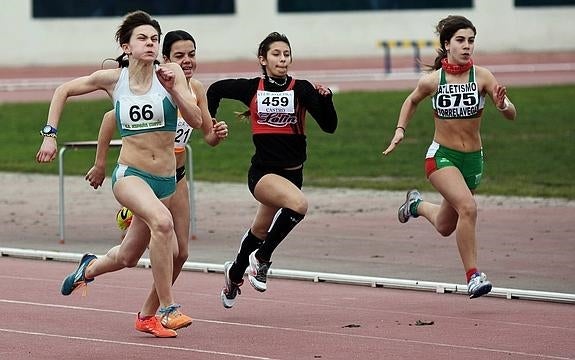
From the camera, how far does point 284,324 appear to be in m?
11.0

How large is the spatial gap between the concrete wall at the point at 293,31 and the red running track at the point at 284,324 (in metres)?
38.8

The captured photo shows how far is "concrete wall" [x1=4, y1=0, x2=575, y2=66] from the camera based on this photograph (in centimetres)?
5225

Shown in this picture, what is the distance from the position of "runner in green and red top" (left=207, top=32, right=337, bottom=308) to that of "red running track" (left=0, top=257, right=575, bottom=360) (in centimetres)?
34

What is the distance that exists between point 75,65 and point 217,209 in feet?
111

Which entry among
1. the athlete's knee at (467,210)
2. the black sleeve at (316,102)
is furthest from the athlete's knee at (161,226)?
the athlete's knee at (467,210)

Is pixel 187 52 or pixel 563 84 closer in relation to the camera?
pixel 187 52

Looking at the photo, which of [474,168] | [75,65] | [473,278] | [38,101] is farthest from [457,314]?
[75,65]

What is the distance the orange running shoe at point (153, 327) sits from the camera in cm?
1040

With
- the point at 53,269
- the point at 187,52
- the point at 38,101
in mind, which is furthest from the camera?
the point at 38,101

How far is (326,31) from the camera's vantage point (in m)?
54.6

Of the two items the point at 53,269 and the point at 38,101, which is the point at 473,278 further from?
the point at 38,101

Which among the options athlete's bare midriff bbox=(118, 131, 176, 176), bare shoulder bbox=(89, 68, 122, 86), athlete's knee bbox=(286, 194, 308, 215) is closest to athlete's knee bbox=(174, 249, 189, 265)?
athlete's bare midriff bbox=(118, 131, 176, 176)

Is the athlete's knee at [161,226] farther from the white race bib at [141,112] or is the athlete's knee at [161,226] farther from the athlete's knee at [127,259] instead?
the white race bib at [141,112]

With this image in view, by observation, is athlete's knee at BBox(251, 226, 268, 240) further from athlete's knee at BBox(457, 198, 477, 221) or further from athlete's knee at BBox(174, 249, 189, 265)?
athlete's knee at BBox(457, 198, 477, 221)
